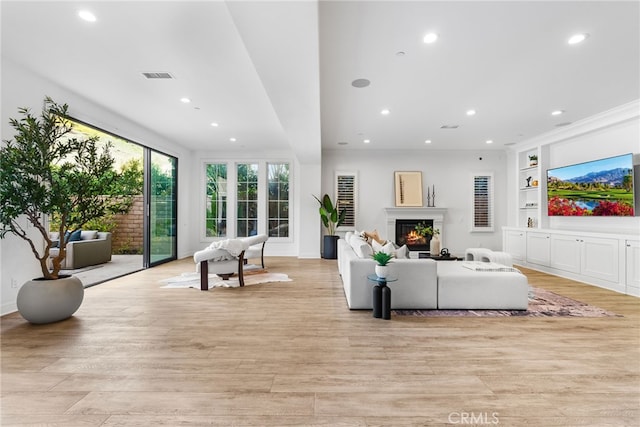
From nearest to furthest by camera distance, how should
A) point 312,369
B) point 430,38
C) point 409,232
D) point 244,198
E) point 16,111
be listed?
point 312,369 → point 430,38 → point 16,111 → point 409,232 → point 244,198

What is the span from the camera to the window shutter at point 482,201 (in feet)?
25.9

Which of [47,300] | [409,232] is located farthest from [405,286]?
[409,232]

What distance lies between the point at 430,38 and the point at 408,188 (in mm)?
5315

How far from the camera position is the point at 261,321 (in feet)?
10.5

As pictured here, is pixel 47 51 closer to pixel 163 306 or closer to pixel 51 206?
pixel 51 206

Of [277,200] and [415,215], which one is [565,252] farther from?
[277,200]

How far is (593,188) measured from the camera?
205 inches

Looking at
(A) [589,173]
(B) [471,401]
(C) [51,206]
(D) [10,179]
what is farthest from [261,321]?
(A) [589,173]

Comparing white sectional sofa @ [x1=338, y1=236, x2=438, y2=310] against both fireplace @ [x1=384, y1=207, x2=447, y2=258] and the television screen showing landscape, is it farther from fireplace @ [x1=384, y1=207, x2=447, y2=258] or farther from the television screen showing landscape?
fireplace @ [x1=384, y1=207, x2=447, y2=258]

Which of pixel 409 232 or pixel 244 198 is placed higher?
pixel 244 198

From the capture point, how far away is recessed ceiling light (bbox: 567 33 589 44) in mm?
2797

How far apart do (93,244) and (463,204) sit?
29.1ft

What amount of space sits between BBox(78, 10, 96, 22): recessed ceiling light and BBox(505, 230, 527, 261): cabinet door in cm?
768

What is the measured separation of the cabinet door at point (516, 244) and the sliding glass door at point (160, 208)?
779 centimetres
